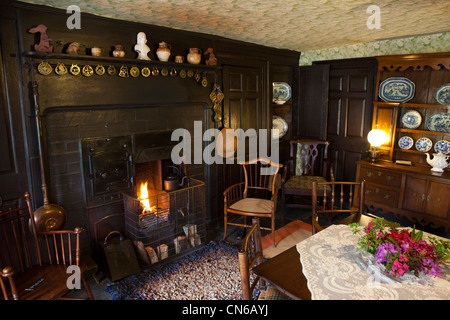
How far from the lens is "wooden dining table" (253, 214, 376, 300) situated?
1441 millimetres

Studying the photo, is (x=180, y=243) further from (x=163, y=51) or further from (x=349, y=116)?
(x=349, y=116)

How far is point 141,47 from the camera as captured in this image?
268cm

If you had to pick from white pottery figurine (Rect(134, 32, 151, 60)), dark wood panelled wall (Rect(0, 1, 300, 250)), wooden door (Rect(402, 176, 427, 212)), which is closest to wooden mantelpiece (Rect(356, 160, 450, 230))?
wooden door (Rect(402, 176, 427, 212))

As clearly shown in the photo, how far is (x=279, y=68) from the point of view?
433 centimetres

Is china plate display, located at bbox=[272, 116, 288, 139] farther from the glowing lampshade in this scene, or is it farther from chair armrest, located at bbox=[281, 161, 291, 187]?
the glowing lampshade

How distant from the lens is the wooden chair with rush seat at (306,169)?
12.9 feet

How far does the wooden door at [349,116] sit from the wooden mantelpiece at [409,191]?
1.71ft

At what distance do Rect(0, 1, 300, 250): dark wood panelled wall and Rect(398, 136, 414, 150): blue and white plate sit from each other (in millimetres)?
2091

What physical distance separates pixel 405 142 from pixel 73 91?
139 inches

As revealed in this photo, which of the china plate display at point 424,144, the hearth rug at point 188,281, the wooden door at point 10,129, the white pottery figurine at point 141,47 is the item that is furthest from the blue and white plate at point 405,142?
the wooden door at point 10,129

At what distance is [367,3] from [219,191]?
229 centimetres

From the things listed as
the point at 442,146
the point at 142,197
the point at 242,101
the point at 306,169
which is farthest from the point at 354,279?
the point at 306,169

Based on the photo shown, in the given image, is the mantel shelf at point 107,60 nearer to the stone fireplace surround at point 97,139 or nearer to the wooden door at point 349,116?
the stone fireplace surround at point 97,139

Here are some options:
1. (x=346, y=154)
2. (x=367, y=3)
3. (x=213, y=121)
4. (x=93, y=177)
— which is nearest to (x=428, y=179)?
(x=346, y=154)
